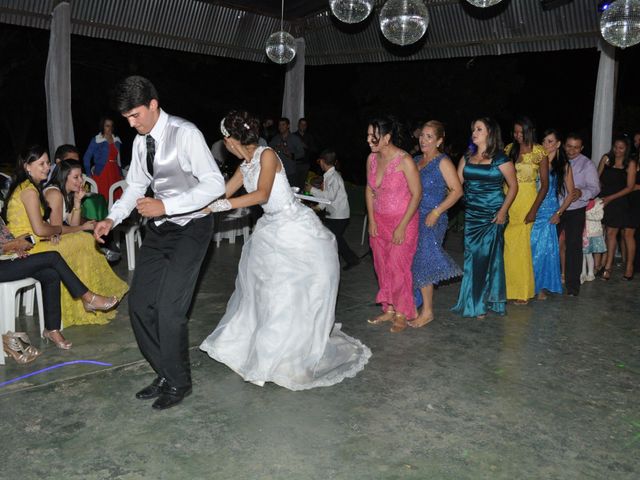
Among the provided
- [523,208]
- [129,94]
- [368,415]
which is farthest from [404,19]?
[368,415]

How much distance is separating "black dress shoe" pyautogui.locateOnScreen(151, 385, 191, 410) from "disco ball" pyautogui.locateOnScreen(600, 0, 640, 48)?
13.9ft

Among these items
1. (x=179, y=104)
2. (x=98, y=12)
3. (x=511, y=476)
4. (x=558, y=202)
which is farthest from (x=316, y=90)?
(x=511, y=476)

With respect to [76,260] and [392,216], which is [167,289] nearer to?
[76,260]

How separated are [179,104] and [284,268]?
1796cm

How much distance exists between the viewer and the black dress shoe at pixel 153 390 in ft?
12.8

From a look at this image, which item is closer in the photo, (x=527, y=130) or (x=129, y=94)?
(x=129, y=94)

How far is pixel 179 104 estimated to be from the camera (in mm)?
21094

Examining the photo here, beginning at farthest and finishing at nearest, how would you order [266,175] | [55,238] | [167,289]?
[55,238] < [266,175] < [167,289]

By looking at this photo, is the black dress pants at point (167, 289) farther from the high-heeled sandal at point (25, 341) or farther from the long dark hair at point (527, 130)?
the long dark hair at point (527, 130)

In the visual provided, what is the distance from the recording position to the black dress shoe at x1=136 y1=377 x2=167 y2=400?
3.90m

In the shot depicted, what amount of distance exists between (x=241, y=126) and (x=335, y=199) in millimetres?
3356

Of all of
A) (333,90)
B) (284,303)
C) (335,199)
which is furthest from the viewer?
(333,90)

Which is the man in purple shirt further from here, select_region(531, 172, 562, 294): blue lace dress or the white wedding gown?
the white wedding gown

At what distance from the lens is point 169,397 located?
381cm
